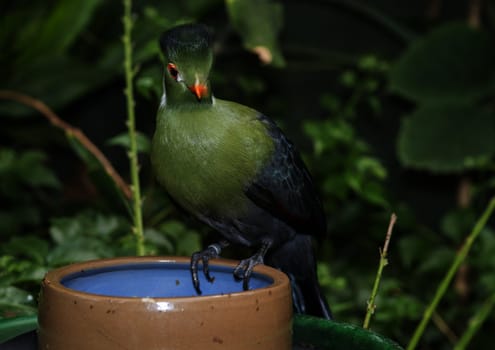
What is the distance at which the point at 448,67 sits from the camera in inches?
122

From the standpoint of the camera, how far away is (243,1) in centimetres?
229

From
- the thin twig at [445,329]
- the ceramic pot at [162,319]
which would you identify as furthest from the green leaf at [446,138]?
the ceramic pot at [162,319]

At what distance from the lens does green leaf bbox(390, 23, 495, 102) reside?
3.05 metres

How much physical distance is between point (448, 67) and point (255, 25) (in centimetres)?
113

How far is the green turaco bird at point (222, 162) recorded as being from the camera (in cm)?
119

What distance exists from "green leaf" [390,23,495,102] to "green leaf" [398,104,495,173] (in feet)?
0.25

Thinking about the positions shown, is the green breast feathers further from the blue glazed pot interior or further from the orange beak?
the blue glazed pot interior

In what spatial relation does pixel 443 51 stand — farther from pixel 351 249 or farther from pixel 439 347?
pixel 439 347

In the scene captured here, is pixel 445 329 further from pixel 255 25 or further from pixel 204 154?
pixel 204 154

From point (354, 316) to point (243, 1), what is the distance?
1260mm

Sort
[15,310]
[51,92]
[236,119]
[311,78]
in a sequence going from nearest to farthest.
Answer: [15,310] < [236,119] < [51,92] < [311,78]

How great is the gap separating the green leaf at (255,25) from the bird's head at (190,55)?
103cm

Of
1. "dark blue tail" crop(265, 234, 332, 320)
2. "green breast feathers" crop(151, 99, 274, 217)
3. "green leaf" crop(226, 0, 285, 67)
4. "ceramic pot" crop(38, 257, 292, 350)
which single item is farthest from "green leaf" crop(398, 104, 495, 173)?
"ceramic pot" crop(38, 257, 292, 350)

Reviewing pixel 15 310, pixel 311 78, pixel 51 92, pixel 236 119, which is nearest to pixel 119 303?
pixel 15 310
